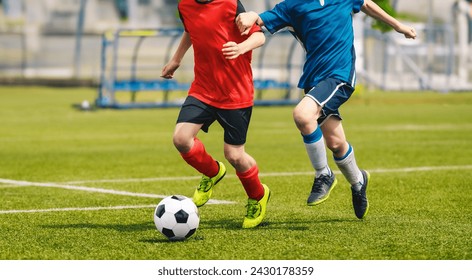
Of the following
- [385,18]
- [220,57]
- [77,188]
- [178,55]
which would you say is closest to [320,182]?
[220,57]

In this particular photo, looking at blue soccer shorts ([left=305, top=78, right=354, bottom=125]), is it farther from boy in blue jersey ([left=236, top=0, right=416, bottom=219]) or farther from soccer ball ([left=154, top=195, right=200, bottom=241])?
soccer ball ([left=154, top=195, right=200, bottom=241])

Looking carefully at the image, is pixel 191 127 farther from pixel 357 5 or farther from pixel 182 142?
pixel 357 5

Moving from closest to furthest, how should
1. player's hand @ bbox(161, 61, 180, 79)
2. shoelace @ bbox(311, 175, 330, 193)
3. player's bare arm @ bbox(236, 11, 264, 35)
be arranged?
1. player's bare arm @ bbox(236, 11, 264, 35)
2. shoelace @ bbox(311, 175, 330, 193)
3. player's hand @ bbox(161, 61, 180, 79)

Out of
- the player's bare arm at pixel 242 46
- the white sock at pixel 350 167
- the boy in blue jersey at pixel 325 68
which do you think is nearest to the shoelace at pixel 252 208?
the boy in blue jersey at pixel 325 68

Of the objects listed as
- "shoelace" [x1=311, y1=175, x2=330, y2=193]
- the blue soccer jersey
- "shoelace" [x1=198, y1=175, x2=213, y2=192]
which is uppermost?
the blue soccer jersey

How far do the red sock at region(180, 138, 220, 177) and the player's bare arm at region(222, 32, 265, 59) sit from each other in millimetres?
1003

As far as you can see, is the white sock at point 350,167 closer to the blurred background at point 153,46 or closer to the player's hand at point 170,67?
the player's hand at point 170,67

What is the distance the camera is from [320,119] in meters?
8.84

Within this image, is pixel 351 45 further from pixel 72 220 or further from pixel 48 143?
pixel 48 143

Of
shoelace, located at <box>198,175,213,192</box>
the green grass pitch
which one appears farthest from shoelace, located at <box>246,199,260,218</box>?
shoelace, located at <box>198,175,213,192</box>

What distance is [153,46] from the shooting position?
42.5m

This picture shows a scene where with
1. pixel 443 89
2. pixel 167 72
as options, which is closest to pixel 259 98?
pixel 443 89

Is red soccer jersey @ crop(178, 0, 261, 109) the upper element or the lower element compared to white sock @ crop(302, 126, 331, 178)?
upper

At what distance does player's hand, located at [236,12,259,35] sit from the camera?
27.0ft
